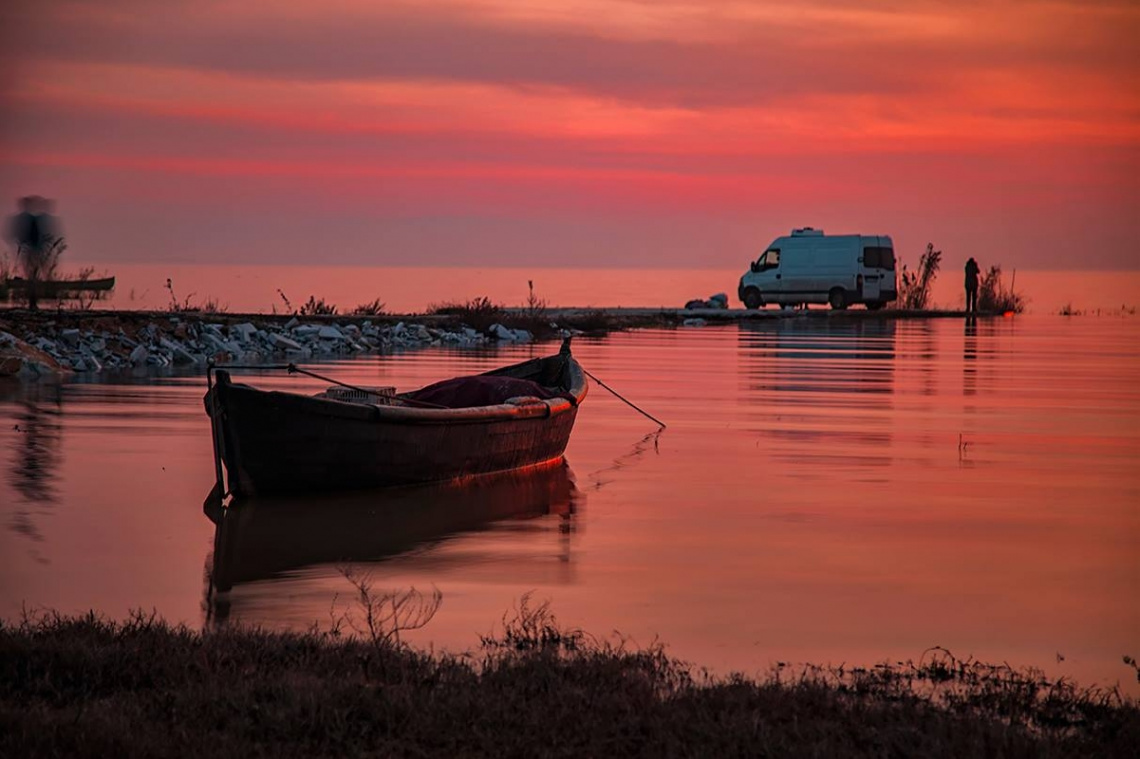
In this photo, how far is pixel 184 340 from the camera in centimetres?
3152

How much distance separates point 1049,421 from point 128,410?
11888 mm

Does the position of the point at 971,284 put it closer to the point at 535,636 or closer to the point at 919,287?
the point at 919,287

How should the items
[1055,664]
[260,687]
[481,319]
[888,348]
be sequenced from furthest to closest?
[481,319]
[888,348]
[1055,664]
[260,687]

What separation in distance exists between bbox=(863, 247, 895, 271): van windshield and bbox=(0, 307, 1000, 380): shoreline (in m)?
9.42

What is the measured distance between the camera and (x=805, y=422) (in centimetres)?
2064

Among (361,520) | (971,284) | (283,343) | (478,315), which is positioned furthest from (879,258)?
(361,520)

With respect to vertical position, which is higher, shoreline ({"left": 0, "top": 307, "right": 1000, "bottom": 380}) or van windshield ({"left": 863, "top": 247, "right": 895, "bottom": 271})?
van windshield ({"left": 863, "top": 247, "right": 895, "bottom": 271})

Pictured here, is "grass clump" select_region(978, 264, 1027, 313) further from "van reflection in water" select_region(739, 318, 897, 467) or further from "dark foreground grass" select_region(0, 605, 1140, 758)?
"dark foreground grass" select_region(0, 605, 1140, 758)

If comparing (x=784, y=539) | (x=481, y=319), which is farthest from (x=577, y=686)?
(x=481, y=319)

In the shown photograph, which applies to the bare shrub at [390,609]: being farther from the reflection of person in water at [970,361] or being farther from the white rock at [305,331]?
the white rock at [305,331]

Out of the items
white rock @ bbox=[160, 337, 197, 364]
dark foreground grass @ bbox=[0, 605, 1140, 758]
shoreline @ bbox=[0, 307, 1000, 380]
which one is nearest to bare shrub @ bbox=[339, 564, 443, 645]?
dark foreground grass @ bbox=[0, 605, 1140, 758]

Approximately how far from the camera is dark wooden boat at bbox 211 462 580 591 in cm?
1146

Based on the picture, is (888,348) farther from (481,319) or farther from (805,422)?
→ (805,422)

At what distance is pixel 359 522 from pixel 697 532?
2.67 meters
